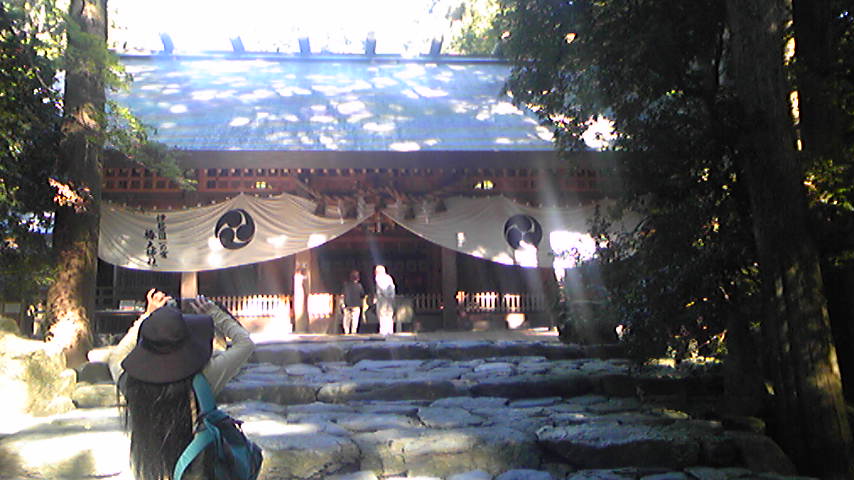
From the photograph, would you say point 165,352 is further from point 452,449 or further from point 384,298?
point 384,298

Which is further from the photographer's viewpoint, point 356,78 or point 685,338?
point 356,78

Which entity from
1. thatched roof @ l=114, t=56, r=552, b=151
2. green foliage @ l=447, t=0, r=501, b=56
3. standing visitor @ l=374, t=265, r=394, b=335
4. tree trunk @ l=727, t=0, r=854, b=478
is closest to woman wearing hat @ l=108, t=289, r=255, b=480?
tree trunk @ l=727, t=0, r=854, b=478

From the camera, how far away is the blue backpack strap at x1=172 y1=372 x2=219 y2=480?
2318 mm

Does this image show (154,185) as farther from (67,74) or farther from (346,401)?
(346,401)

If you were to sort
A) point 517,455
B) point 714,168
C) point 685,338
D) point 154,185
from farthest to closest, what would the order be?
1. point 154,185
2. point 685,338
3. point 714,168
4. point 517,455

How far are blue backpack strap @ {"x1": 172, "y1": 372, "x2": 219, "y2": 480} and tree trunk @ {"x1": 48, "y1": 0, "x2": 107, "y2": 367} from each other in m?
5.39

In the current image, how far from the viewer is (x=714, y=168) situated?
17.7 ft

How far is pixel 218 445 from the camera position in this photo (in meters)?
2.38

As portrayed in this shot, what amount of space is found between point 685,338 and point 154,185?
9957mm

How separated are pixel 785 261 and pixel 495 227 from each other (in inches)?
299

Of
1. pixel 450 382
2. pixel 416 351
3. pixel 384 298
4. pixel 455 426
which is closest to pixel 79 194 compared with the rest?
pixel 416 351

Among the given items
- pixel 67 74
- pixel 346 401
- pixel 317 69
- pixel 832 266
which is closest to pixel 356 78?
pixel 317 69

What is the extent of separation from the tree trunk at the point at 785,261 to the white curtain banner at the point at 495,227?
23.2 feet

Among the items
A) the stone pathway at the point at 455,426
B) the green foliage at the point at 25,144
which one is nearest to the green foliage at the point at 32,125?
the green foliage at the point at 25,144
